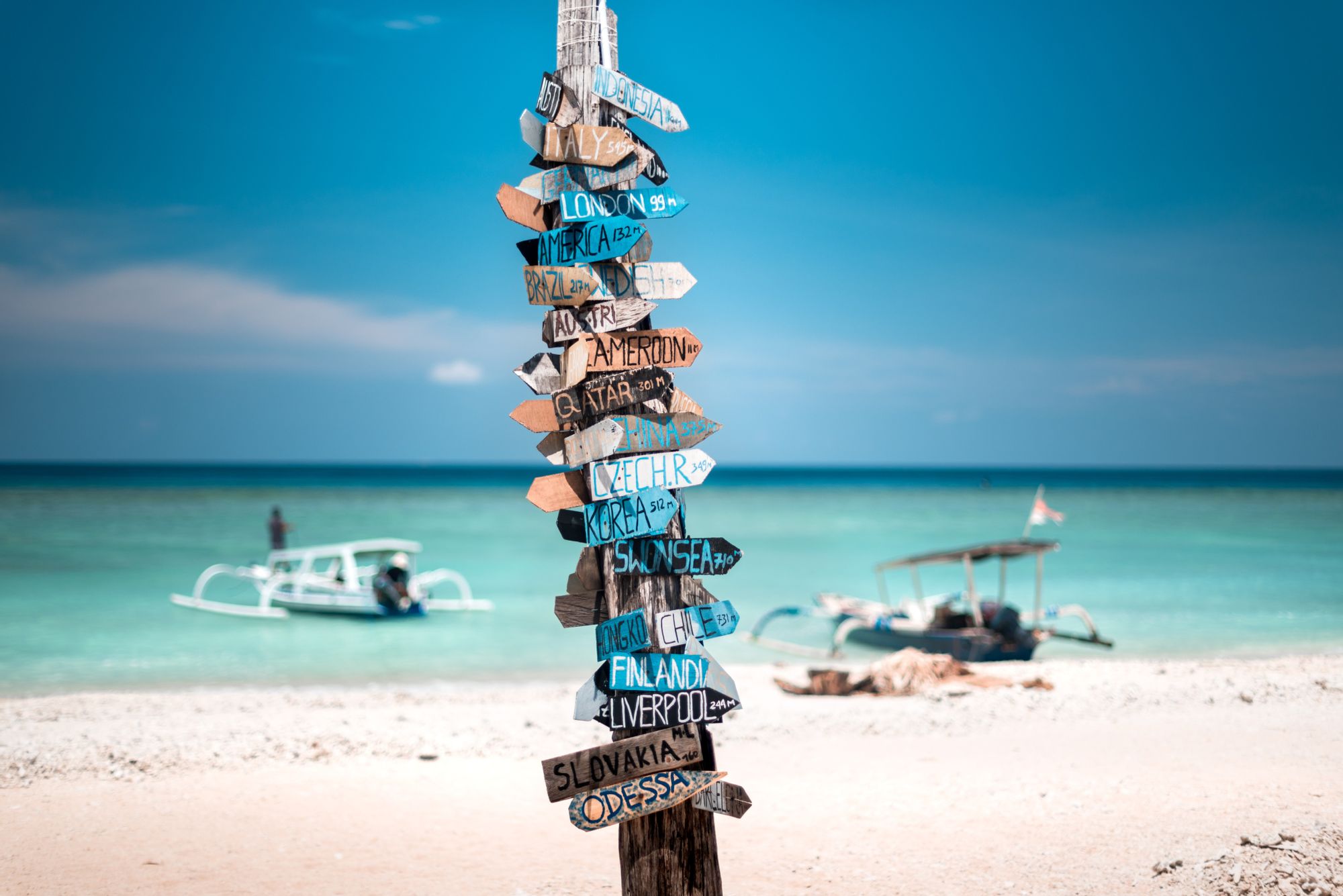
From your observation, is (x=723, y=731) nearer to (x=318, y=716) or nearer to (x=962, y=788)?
(x=962, y=788)

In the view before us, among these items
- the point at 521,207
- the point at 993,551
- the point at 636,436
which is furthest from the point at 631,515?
the point at 993,551

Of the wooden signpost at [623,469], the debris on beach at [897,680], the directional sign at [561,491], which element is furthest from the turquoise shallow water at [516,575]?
the directional sign at [561,491]

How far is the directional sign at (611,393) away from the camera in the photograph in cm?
409

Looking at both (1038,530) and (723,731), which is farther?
(1038,530)

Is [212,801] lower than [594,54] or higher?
lower

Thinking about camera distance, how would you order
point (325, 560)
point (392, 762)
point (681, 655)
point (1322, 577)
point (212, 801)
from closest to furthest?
point (681, 655)
point (212, 801)
point (392, 762)
point (1322, 577)
point (325, 560)

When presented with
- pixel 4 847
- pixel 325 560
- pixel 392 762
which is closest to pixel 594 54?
pixel 4 847

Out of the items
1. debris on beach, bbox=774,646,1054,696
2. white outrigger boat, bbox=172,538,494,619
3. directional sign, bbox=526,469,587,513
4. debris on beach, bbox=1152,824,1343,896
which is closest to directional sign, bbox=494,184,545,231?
directional sign, bbox=526,469,587,513

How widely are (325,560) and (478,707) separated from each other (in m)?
24.6

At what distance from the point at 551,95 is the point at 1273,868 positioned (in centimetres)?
538

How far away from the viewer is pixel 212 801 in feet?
25.4

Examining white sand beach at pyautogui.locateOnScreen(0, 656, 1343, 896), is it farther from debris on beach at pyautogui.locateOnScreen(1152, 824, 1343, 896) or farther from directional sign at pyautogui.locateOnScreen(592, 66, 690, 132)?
directional sign at pyautogui.locateOnScreen(592, 66, 690, 132)

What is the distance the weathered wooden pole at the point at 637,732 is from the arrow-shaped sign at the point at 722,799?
7 centimetres

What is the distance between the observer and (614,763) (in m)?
4.01
